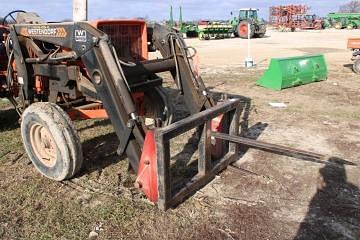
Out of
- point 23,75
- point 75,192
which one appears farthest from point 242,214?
point 23,75

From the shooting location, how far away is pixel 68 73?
449cm

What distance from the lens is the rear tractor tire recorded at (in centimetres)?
403

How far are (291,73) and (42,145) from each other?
274 inches

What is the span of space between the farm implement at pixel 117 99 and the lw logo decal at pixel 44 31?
10 millimetres

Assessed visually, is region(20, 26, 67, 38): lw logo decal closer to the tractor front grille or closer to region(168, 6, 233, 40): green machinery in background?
the tractor front grille

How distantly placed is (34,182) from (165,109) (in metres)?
2.06

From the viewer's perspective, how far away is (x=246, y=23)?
113 ft

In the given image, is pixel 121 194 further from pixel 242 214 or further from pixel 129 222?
pixel 242 214

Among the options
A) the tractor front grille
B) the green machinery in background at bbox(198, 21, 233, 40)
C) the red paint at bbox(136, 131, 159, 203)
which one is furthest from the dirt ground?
the green machinery in background at bbox(198, 21, 233, 40)

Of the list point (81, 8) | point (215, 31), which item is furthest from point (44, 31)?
point (215, 31)

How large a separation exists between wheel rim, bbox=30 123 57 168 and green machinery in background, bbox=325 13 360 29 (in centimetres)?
5143

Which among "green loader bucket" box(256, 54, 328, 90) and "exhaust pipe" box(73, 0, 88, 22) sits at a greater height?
"exhaust pipe" box(73, 0, 88, 22)

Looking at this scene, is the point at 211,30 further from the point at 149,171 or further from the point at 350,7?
the point at 350,7

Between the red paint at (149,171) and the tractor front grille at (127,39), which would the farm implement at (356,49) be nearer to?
the tractor front grille at (127,39)
